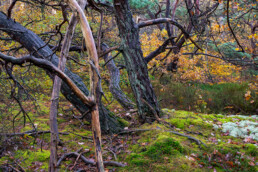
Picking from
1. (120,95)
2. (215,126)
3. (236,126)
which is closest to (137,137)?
(215,126)

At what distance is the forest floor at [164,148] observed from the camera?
2.87 metres

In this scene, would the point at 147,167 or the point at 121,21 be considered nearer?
the point at 147,167

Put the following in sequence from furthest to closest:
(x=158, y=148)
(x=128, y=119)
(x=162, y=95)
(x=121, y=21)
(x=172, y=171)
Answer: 1. (x=162, y=95)
2. (x=128, y=119)
3. (x=121, y=21)
4. (x=158, y=148)
5. (x=172, y=171)

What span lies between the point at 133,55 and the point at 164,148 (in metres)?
1.75

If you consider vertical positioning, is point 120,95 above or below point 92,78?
below

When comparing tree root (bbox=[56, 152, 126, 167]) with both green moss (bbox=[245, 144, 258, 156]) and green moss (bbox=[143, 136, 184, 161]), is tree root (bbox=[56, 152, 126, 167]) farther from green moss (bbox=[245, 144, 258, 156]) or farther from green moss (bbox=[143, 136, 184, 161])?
green moss (bbox=[245, 144, 258, 156])

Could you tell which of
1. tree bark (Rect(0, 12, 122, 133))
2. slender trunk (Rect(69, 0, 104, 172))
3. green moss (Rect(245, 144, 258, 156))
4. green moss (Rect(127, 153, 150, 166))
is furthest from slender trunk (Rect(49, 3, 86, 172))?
green moss (Rect(245, 144, 258, 156))

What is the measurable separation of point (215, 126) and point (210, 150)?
3.23ft

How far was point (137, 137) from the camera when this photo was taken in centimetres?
376

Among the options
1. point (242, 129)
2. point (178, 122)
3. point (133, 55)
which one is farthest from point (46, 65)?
point (242, 129)

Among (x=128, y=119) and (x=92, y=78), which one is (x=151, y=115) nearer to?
(x=128, y=119)

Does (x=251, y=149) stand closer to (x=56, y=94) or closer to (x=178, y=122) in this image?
(x=178, y=122)

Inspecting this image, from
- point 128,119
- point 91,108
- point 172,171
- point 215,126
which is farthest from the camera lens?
point 128,119

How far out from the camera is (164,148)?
313 cm
